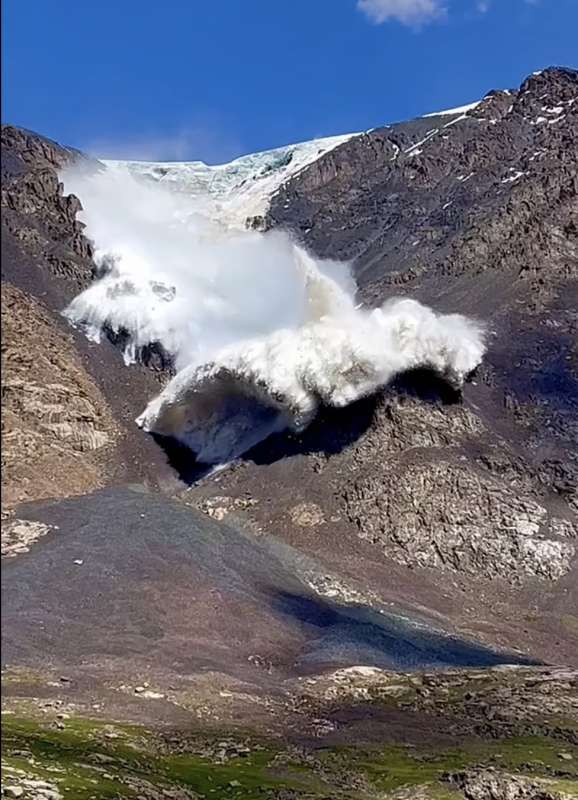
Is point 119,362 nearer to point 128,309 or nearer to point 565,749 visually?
point 128,309

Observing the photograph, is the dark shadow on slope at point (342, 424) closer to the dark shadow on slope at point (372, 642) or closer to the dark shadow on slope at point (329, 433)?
the dark shadow on slope at point (329, 433)

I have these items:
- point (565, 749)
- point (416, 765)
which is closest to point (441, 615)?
point (565, 749)

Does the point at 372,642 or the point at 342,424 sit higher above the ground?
the point at 342,424

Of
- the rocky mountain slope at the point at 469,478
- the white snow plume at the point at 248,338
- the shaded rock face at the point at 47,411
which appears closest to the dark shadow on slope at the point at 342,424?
the rocky mountain slope at the point at 469,478

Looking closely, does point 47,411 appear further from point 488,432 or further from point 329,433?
point 488,432

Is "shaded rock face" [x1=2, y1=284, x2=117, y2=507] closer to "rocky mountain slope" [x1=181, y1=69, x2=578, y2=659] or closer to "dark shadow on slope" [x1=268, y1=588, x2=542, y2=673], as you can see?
"rocky mountain slope" [x1=181, y1=69, x2=578, y2=659]

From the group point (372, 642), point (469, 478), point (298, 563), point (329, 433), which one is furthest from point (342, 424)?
point (372, 642)

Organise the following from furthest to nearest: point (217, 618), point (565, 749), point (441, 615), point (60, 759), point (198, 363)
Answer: point (198, 363) → point (441, 615) → point (217, 618) → point (565, 749) → point (60, 759)

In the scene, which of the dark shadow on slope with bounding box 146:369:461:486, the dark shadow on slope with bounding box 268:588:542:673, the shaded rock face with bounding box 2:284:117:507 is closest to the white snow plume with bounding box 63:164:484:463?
the dark shadow on slope with bounding box 146:369:461:486
